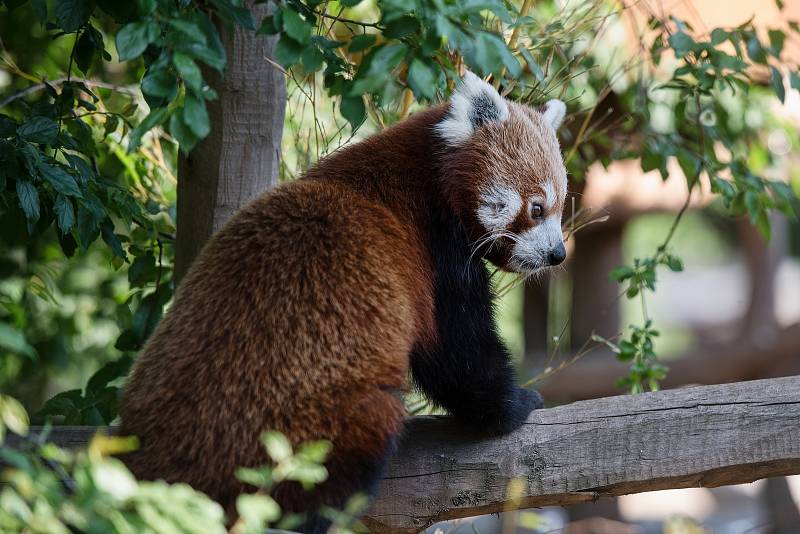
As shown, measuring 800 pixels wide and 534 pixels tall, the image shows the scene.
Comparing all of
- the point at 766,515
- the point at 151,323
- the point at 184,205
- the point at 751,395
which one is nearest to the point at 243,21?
the point at 184,205

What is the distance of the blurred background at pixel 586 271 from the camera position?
3.69 metres

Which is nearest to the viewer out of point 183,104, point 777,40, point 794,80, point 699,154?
point 183,104

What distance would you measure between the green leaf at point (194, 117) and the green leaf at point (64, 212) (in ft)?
2.35

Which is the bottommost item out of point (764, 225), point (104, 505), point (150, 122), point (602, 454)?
point (104, 505)

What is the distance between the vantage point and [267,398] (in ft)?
7.29

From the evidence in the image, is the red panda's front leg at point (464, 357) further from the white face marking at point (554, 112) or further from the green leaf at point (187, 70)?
the green leaf at point (187, 70)

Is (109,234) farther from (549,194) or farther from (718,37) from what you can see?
(718,37)

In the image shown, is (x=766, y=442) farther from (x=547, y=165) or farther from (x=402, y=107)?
(x=402, y=107)

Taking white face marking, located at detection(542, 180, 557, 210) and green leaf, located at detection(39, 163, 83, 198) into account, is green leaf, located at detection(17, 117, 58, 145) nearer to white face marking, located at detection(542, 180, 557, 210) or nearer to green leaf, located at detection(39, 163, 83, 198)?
green leaf, located at detection(39, 163, 83, 198)

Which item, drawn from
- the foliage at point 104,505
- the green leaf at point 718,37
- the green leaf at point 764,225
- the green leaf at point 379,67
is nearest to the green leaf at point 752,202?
the green leaf at point 764,225

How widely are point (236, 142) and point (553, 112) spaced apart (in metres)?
1.15

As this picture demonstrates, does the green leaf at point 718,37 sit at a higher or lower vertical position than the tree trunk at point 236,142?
higher

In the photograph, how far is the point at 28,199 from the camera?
8.01ft

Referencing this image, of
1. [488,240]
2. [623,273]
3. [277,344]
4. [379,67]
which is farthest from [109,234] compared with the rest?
[623,273]
